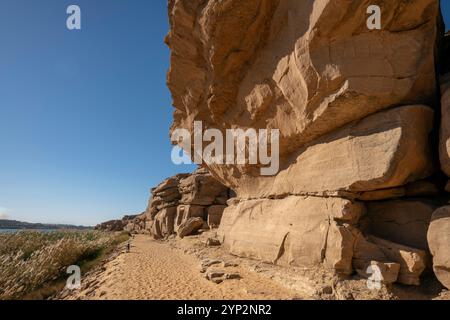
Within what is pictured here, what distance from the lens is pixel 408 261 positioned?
20.2 feet

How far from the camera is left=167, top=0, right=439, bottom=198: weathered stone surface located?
6891 millimetres

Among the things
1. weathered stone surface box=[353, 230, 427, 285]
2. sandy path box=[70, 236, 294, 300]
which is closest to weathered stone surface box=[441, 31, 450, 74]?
weathered stone surface box=[353, 230, 427, 285]

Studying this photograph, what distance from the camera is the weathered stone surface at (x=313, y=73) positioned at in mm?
6891

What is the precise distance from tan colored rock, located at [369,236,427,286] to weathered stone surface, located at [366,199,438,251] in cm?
53

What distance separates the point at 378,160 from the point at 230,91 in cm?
678

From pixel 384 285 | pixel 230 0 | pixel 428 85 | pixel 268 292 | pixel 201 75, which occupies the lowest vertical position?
pixel 268 292

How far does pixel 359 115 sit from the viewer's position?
7414mm

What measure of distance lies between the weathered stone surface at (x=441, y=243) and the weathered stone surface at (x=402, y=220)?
2.25ft

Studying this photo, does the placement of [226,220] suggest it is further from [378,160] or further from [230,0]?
[230,0]

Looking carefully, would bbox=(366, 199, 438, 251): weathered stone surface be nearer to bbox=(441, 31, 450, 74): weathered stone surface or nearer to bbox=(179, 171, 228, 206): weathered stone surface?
bbox=(441, 31, 450, 74): weathered stone surface

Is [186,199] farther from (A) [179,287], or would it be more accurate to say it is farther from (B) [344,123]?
(B) [344,123]

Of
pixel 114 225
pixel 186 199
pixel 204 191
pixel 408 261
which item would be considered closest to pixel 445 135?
pixel 408 261
